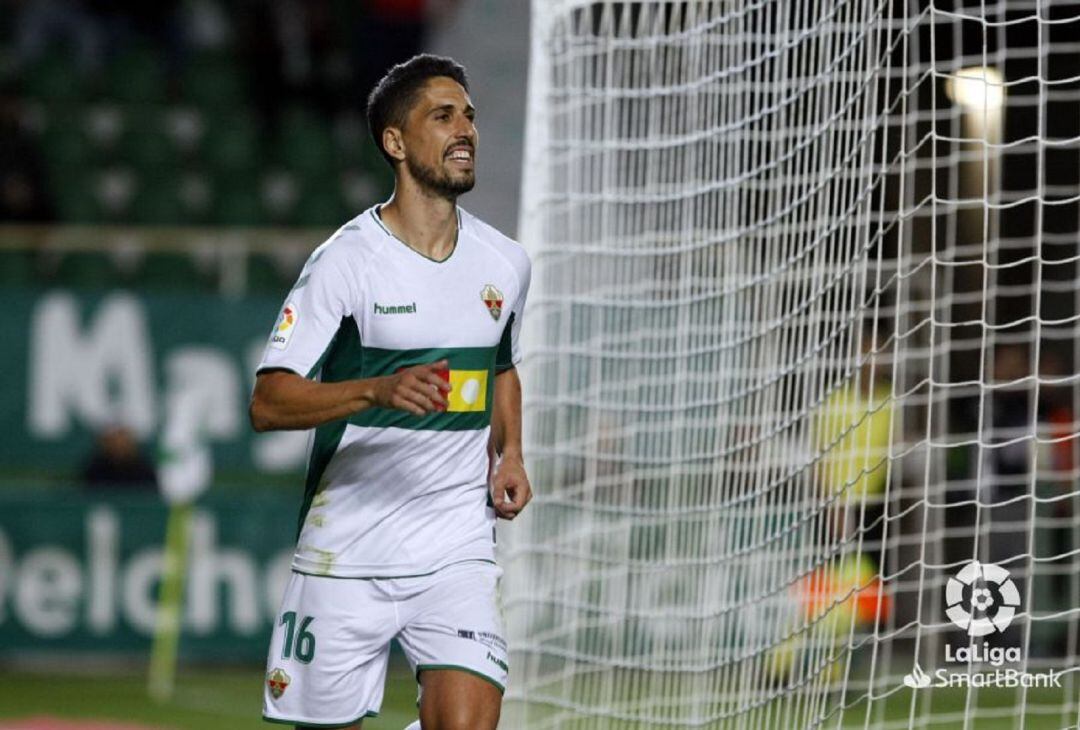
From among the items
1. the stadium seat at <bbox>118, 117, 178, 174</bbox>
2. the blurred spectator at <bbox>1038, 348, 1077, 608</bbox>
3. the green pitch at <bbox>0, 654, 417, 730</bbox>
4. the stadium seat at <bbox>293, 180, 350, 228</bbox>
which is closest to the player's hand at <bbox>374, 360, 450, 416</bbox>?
the green pitch at <bbox>0, 654, 417, 730</bbox>

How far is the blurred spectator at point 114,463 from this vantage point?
41.5 feet

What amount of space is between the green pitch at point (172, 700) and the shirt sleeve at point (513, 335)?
4.62 metres

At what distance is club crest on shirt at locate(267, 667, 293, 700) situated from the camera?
492 cm

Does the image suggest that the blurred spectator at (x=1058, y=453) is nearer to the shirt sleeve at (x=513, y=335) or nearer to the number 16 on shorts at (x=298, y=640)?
the shirt sleeve at (x=513, y=335)

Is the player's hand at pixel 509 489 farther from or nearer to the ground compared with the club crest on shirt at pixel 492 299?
nearer to the ground

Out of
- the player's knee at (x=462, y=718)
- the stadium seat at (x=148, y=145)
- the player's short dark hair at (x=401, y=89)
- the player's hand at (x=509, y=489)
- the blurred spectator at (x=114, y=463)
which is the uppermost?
the stadium seat at (x=148, y=145)

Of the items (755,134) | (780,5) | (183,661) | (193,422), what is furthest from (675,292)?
(183,661)

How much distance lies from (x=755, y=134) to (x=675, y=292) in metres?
0.73

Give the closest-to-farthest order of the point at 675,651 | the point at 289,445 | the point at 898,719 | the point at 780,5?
the point at 780,5 → the point at 675,651 → the point at 898,719 → the point at 289,445

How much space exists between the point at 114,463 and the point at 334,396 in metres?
8.52

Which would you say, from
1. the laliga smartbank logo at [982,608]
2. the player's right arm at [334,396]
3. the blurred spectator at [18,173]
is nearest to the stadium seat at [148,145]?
the blurred spectator at [18,173]

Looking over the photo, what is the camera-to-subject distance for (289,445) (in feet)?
42.2

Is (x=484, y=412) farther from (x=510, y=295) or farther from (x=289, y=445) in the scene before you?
(x=289, y=445)

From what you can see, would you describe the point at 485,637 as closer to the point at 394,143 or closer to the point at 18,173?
the point at 394,143
